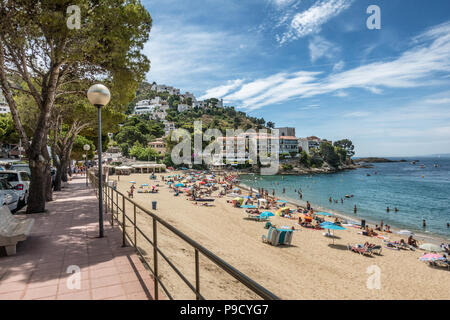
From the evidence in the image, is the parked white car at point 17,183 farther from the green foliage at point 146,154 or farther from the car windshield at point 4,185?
the green foliage at point 146,154

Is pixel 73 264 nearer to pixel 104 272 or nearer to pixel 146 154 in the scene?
pixel 104 272

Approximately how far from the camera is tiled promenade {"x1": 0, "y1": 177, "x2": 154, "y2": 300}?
326 cm

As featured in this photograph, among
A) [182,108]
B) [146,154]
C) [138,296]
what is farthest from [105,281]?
[182,108]

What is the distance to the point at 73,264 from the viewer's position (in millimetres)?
4184

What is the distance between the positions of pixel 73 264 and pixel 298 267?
924 centimetres

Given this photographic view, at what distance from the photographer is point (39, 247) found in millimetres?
5055

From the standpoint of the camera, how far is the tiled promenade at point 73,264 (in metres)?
3.26

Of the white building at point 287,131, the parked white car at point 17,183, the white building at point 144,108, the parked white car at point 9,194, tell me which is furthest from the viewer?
the white building at point 144,108

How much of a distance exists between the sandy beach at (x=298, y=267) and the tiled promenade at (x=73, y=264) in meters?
1.23

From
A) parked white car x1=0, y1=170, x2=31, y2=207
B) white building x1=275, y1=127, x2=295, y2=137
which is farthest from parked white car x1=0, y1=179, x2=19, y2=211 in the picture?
white building x1=275, y1=127, x2=295, y2=137

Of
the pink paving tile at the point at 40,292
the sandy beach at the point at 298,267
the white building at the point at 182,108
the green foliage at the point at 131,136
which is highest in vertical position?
the white building at the point at 182,108

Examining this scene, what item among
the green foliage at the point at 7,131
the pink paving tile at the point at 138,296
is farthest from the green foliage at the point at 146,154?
the pink paving tile at the point at 138,296

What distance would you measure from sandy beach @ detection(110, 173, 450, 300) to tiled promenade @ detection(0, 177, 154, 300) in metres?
1.23

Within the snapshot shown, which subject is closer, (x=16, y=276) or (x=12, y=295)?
(x=12, y=295)
